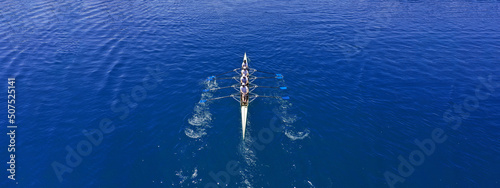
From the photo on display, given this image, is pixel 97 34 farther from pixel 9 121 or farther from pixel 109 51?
pixel 9 121

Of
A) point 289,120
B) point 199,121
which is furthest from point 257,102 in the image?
point 199,121

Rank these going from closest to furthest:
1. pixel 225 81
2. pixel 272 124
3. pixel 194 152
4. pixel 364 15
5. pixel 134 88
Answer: pixel 194 152 → pixel 272 124 → pixel 134 88 → pixel 225 81 → pixel 364 15

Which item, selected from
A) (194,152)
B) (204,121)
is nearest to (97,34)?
(204,121)

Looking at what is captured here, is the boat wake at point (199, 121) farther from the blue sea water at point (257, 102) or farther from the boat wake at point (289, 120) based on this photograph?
the boat wake at point (289, 120)

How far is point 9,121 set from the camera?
42.8 m

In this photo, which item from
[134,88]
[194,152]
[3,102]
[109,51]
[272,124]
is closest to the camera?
[194,152]

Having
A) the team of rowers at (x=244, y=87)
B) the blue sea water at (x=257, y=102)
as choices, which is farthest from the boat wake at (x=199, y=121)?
the team of rowers at (x=244, y=87)

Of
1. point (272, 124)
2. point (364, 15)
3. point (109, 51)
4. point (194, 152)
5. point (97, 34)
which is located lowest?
point (194, 152)

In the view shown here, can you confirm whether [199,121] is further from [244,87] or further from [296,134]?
[296,134]

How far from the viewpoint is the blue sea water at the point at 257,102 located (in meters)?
34.5

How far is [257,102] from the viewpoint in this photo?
48.2 meters

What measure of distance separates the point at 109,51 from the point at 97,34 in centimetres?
1527

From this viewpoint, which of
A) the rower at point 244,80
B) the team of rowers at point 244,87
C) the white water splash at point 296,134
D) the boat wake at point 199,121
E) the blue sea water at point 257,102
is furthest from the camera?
the rower at point 244,80

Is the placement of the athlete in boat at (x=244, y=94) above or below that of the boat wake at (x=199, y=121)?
above
